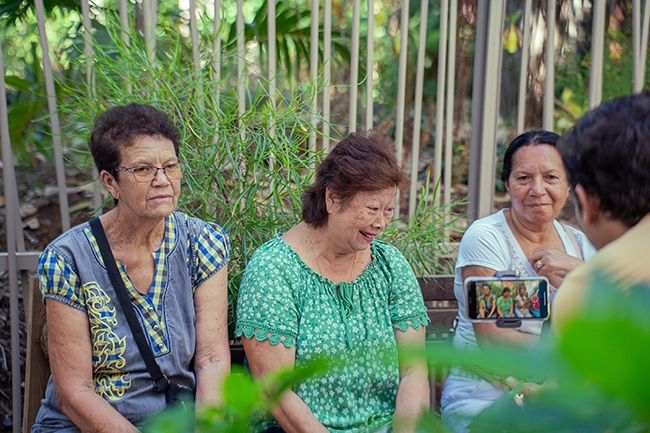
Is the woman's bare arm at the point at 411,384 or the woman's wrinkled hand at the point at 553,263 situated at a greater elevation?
the woman's wrinkled hand at the point at 553,263

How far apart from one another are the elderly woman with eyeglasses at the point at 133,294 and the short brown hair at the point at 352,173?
364 millimetres

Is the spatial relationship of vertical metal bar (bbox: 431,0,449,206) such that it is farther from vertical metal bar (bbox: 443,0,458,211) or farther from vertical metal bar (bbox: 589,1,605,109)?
vertical metal bar (bbox: 589,1,605,109)

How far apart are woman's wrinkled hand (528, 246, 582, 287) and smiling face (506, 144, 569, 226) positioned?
0.16 meters

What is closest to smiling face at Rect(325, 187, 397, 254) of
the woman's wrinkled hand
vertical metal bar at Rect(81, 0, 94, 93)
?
the woman's wrinkled hand

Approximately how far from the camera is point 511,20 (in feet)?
17.5

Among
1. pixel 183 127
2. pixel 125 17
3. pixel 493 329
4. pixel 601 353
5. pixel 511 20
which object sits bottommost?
pixel 493 329

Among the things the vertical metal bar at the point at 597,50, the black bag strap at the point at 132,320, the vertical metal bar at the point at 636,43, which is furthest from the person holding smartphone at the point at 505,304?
the vertical metal bar at the point at 636,43

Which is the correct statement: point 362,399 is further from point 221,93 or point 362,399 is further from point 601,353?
point 601,353

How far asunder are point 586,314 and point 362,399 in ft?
6.80

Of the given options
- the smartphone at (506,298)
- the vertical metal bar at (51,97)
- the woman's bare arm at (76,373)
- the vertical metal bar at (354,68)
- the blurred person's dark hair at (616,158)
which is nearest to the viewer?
the blurred person's dark hair at (616,158)

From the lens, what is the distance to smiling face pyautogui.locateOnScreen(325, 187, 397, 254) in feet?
8.25

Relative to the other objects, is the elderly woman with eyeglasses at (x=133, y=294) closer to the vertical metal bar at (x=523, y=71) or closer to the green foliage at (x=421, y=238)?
the green foliage at (x=421, y=238)

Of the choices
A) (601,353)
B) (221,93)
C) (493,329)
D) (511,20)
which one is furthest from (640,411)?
(511,20)

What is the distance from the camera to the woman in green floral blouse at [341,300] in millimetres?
2361
